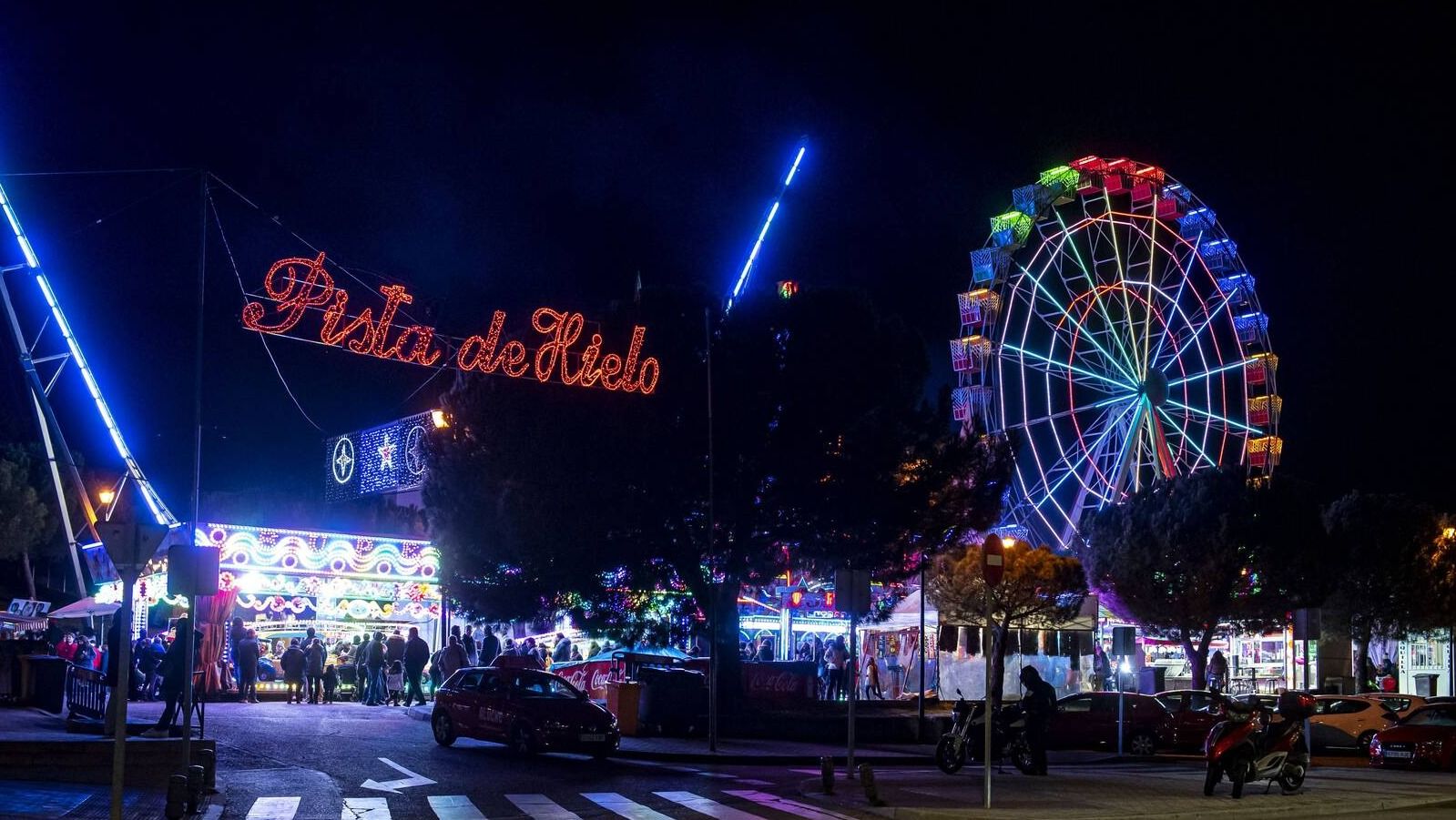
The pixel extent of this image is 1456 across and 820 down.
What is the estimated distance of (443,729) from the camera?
73.1 feet

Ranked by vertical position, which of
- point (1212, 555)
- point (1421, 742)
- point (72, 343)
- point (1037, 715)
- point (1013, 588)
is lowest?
point (1421, 742)

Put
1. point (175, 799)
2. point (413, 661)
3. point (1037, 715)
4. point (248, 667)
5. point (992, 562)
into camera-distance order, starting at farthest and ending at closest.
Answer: point (248, 667) < point (413, 661) < point (1037, 715) < point (992, 562) < point (175, 799)

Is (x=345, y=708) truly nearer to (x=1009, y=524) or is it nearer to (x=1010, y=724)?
(x=1010, y=724)

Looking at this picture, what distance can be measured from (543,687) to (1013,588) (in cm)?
1583

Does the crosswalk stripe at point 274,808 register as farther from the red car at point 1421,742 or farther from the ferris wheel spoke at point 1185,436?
the ferris wheel spoke at point 1185,436

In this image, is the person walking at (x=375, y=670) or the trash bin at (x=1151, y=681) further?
the trash bin at (x=1151, y=681)

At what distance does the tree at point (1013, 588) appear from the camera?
1346 inches

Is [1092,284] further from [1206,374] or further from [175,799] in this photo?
[175,799]

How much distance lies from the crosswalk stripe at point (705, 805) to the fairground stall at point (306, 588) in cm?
1717

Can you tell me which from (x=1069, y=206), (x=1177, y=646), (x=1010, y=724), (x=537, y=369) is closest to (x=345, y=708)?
(x=537, y=369)

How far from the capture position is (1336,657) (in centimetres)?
4912

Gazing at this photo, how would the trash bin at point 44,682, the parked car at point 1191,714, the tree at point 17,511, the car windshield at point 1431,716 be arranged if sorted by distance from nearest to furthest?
the car windshield at point 1431,716
the trash bin at point 44,682
the parked car at point 1191,714
the tree at point 17,511

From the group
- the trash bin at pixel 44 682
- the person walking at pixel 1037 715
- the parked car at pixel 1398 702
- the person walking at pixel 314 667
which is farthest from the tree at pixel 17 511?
the parked car at pixel 1398 702

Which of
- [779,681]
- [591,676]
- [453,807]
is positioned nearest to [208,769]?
[453,807]
